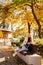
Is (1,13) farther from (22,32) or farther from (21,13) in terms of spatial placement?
(22,32)

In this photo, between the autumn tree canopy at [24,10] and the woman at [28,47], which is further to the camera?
the autumn tree canopy at [24,10]

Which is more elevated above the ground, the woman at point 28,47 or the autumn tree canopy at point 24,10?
the autumn tree canopy at point 24,10

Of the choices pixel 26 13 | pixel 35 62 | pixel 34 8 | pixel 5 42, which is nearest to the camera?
pixel 35 62

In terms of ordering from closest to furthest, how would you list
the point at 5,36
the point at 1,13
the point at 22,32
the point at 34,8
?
the point at 1,13
the point at 34,8
the point at 22,32
the point at 5,36

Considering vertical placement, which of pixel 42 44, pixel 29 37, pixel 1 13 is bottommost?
pixel 42 44

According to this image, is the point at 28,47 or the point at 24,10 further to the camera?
the point at 24,10

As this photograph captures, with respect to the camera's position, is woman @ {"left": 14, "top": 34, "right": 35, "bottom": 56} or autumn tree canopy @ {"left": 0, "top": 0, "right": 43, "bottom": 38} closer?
woman @ {"left": 14, "top": 34, "right": 35, "bottom": 56}

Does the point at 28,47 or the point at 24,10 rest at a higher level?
the point at 24,10

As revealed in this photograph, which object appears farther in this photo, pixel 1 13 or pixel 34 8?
pixel 34 8

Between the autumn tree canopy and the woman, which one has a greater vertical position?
the autumn tree canopy

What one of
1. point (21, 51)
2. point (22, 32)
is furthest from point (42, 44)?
point (22, 32)

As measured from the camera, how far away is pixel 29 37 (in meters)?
11.9

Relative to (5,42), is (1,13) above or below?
above

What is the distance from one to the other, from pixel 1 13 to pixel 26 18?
5.25 metres
